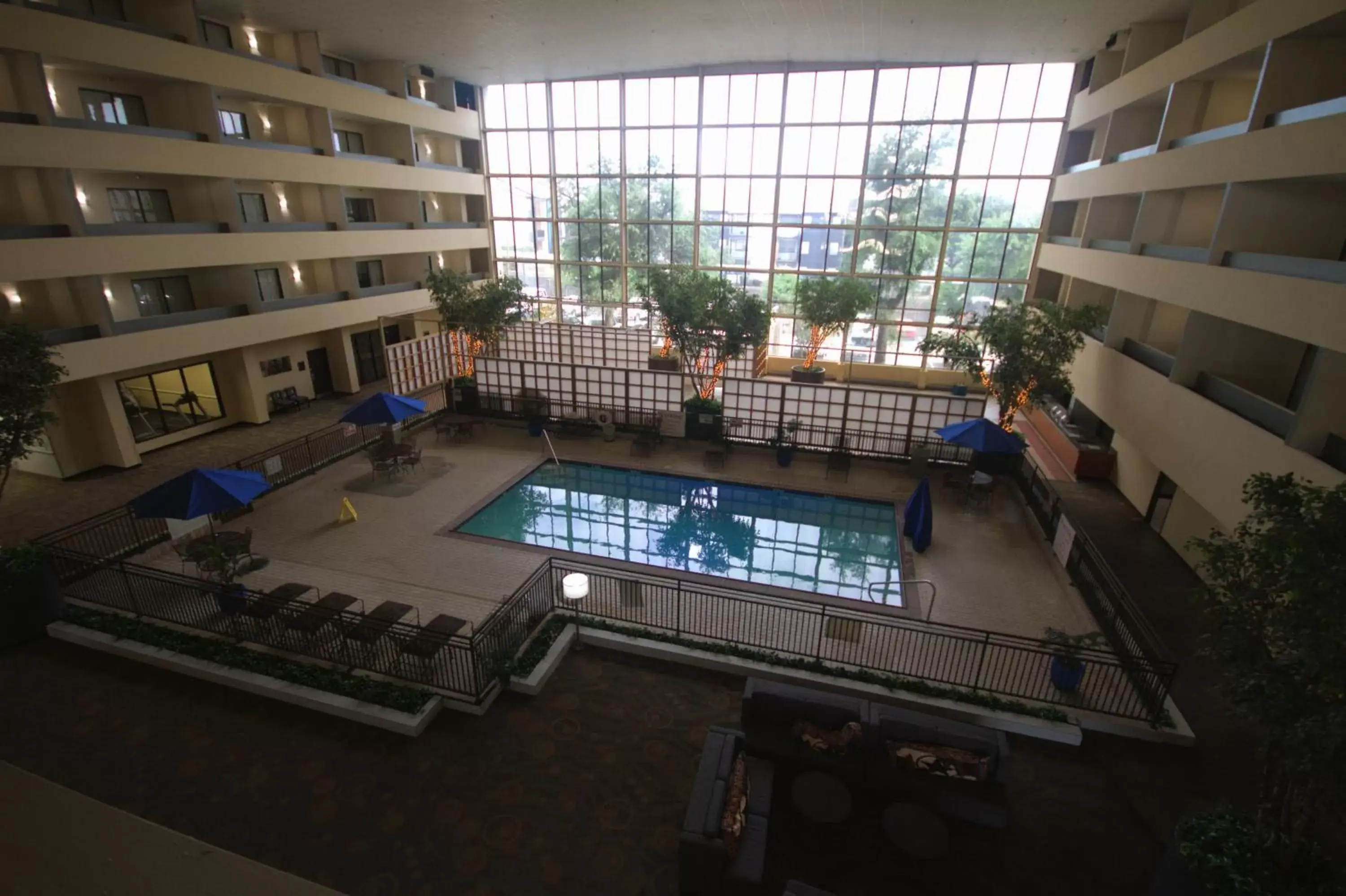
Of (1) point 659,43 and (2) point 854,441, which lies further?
(1) point 659,43

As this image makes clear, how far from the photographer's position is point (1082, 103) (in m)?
19.7

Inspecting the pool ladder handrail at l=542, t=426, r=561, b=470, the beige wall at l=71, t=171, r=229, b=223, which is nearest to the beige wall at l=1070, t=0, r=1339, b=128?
the pool ladder handrail at l=542, t=426, r=561, b=470

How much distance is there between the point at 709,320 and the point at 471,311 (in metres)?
8.34

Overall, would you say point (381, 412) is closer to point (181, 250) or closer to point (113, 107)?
point (181, 250)

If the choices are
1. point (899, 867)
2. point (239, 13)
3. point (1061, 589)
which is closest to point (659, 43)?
point (239, 13)

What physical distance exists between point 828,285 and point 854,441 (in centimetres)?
957

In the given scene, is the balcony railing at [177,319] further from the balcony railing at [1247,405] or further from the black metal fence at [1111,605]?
the balcony railing at [1247,405]

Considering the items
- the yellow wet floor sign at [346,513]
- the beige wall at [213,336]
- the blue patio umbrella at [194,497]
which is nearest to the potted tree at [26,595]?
the blue patio umbrella at [194,497]

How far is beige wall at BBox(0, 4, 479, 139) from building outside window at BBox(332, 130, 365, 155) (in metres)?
1.95

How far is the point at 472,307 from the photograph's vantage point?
21062 mm

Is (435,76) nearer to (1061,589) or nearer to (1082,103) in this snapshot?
(1082,103)

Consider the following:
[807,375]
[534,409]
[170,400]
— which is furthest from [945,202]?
[170,400]

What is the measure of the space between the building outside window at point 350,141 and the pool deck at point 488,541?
43.9 ft

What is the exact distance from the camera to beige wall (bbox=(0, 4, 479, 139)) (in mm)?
12688
